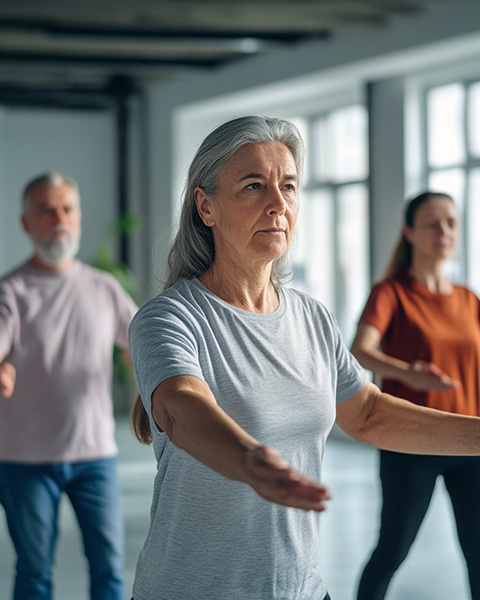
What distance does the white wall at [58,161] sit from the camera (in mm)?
9672

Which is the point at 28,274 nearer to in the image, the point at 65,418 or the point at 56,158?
the point at 65,418

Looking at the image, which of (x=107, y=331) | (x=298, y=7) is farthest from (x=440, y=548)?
(x=298, y=7)

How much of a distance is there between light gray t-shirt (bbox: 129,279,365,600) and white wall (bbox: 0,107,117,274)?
839cm

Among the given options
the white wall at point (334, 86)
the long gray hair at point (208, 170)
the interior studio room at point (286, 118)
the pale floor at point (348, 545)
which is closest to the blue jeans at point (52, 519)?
the pale floor at point (348, 545)

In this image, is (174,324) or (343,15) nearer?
(174,324)

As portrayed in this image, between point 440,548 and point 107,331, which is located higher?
point 107,331

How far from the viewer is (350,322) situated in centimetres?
869

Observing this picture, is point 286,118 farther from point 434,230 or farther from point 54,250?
point 54,250

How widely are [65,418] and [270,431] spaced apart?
154 centimetres

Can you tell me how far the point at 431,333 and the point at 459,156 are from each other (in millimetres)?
4654

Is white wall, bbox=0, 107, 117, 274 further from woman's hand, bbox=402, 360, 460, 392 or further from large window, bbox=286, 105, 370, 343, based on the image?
woman's hand, bbox=402, 360, 460, 392

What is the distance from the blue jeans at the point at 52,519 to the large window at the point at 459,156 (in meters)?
5.07

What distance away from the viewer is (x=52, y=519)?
276 centimetres

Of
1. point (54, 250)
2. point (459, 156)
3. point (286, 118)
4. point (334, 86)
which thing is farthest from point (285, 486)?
point (334, 86)
